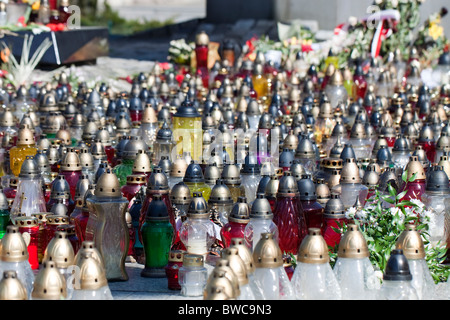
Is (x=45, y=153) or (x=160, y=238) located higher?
(x=45, y=153)

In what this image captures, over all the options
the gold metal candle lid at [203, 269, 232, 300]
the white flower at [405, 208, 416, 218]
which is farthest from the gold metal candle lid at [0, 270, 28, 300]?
the white flower at [405, 208, 416, 218]

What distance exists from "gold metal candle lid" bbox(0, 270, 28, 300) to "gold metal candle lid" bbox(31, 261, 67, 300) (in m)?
0.07

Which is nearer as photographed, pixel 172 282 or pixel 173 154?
pixel 172 282

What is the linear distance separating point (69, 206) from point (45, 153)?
1.02m

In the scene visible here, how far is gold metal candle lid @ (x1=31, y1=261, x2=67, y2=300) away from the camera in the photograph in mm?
4523

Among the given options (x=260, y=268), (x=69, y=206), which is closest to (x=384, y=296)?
(x=260, y=268)

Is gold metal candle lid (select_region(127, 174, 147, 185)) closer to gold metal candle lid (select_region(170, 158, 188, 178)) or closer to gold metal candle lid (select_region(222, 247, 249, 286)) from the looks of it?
gold metal candle lid (select_region(170, 158, 188, 178))

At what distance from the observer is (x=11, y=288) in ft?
14.6

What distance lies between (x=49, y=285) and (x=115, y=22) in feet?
61.8

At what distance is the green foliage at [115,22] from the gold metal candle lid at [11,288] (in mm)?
16604

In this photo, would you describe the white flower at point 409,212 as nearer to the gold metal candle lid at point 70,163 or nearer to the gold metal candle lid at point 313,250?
the gold metal candle lid at point 313,250

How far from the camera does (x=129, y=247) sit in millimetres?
6102

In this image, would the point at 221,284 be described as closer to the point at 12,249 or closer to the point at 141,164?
the point at 12,249

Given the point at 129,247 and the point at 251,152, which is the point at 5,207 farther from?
the point at 251,152
